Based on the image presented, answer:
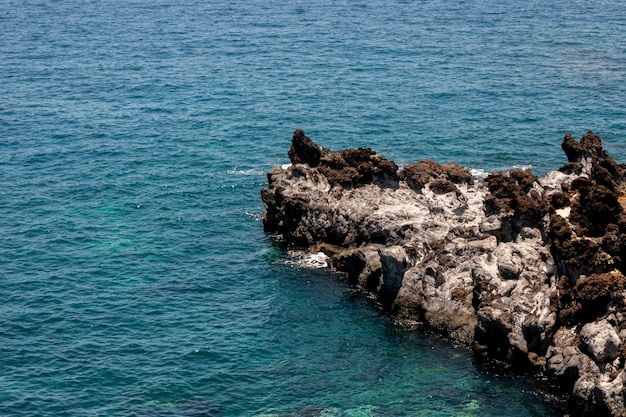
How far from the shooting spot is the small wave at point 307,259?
293 feet

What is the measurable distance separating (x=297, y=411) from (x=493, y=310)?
17477mm

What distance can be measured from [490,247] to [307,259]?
20144 millimetres

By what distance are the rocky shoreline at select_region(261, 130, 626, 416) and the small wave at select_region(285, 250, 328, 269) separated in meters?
0.82

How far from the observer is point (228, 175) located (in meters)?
114

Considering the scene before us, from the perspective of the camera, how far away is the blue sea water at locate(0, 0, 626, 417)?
7006cm

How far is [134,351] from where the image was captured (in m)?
74.9

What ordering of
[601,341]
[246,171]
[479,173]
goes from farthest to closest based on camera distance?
[246,171] → [479,173] → [601,341]

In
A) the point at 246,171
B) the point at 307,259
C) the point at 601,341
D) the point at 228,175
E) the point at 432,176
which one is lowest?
the point at 307,259

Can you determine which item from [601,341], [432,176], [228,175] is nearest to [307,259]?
[432,176]

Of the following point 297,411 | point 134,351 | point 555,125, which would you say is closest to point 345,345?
point 297,411

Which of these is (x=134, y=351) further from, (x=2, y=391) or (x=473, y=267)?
(x=473, y=267)

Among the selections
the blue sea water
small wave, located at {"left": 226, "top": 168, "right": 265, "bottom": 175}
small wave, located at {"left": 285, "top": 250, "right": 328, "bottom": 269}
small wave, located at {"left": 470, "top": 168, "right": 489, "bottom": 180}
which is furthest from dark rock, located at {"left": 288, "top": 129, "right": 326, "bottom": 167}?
small wave, located at {"left": 470, "top": 168, "right": 489, "bottom": 180}

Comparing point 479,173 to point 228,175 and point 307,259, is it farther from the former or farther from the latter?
point 228,175

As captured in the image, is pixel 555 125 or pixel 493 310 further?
pixel 555 125
